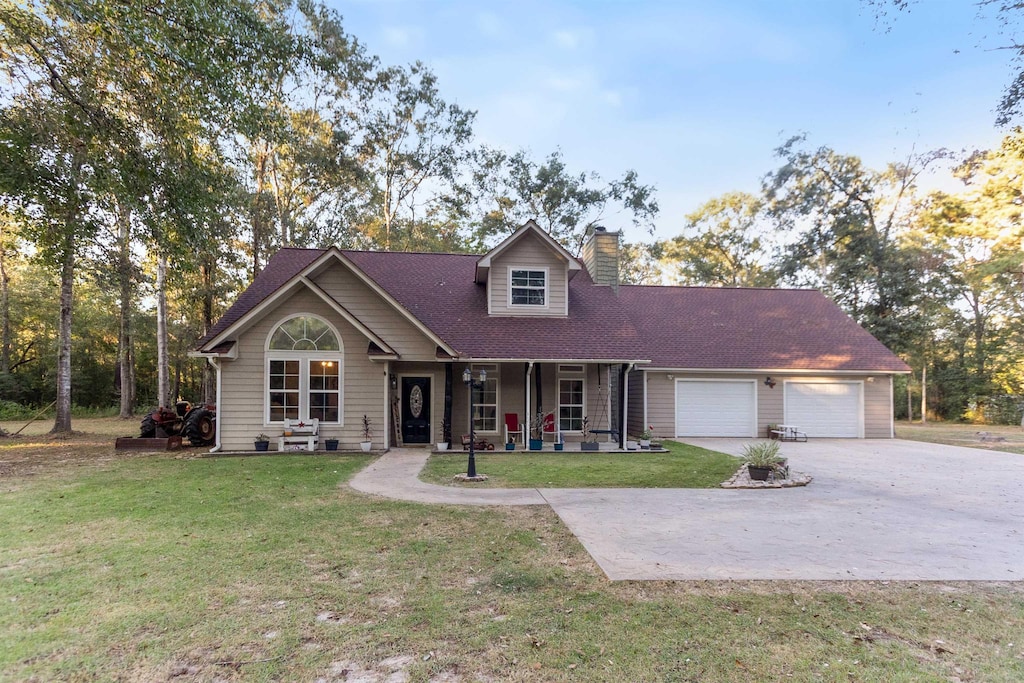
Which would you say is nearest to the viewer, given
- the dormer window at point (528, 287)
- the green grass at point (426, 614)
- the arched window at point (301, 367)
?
the green grass at point (426, 614)

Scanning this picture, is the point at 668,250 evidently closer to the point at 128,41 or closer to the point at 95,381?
the point at 128,41

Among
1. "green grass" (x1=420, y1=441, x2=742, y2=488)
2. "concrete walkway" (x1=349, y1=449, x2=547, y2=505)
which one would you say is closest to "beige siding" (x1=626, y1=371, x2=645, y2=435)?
"green grass" (x1=420, y1=441, x2=742, y2=488)

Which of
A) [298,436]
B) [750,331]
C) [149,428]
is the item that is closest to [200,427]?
[149,428]

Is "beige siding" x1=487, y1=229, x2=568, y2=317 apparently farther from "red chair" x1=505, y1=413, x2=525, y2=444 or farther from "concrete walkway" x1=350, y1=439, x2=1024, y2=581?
"concrete walkway" x1=350, y1=439, x2=1024, y2=581

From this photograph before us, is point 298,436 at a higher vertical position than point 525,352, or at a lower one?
lower

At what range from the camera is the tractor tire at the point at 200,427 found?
549 inches

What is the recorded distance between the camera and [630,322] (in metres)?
15.5

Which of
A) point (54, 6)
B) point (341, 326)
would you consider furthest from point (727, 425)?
point (54, 6)

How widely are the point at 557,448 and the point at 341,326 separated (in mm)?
6512

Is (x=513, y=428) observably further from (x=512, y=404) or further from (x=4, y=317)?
(x=4, y=317)

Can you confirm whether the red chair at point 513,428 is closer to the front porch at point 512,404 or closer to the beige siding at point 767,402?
the front porch at point 512,404

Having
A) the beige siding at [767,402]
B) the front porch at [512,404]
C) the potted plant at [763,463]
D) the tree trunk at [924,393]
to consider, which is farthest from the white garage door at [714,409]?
the tree trunk at [924,393]

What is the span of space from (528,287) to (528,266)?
0.63 m

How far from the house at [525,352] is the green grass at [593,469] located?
5.63ft
